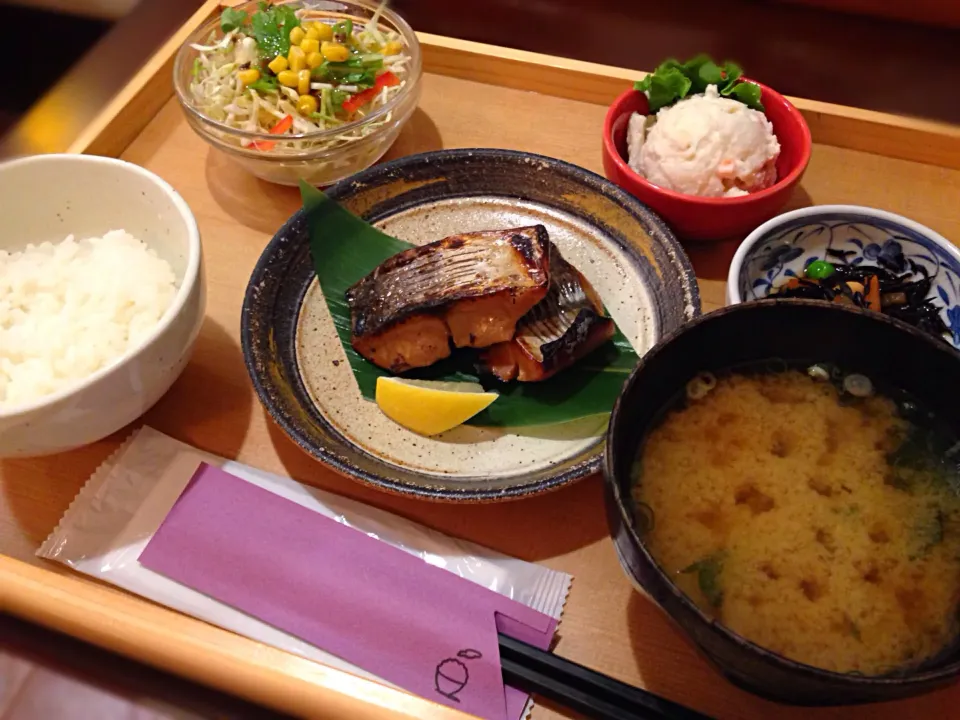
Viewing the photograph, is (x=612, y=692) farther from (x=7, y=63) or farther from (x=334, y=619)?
(x=7, y=63)

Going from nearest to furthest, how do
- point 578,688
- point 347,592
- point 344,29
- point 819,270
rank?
1. point 578,688
2. point 347,592
3. point 819,270
4. point 344,29

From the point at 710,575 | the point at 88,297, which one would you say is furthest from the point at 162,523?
the point at 710,575

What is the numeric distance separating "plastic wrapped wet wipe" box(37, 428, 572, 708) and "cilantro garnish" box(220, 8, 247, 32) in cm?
123

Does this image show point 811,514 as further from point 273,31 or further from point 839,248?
point 273,31

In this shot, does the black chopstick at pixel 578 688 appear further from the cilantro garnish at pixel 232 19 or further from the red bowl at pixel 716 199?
the cilantro garnish at pixel 232 19

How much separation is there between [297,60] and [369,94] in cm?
20

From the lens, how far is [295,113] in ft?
6.10

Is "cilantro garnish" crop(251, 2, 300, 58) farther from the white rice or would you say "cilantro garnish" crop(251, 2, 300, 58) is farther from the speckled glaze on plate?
the white rice

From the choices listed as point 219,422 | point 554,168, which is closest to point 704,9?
point 554,168

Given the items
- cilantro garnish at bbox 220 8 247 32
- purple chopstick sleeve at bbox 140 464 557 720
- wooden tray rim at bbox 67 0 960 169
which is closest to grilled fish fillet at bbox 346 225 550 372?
purple chopstick sleeve at bbox 140 464 557 720

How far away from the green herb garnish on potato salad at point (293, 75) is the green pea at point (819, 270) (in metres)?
1.09

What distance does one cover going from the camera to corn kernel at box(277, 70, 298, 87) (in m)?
1.84

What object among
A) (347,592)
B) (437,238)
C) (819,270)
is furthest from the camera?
(437,238)

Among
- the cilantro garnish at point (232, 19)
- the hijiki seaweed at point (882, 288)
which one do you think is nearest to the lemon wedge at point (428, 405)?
the hijiki seaweed at point (882, 288)
